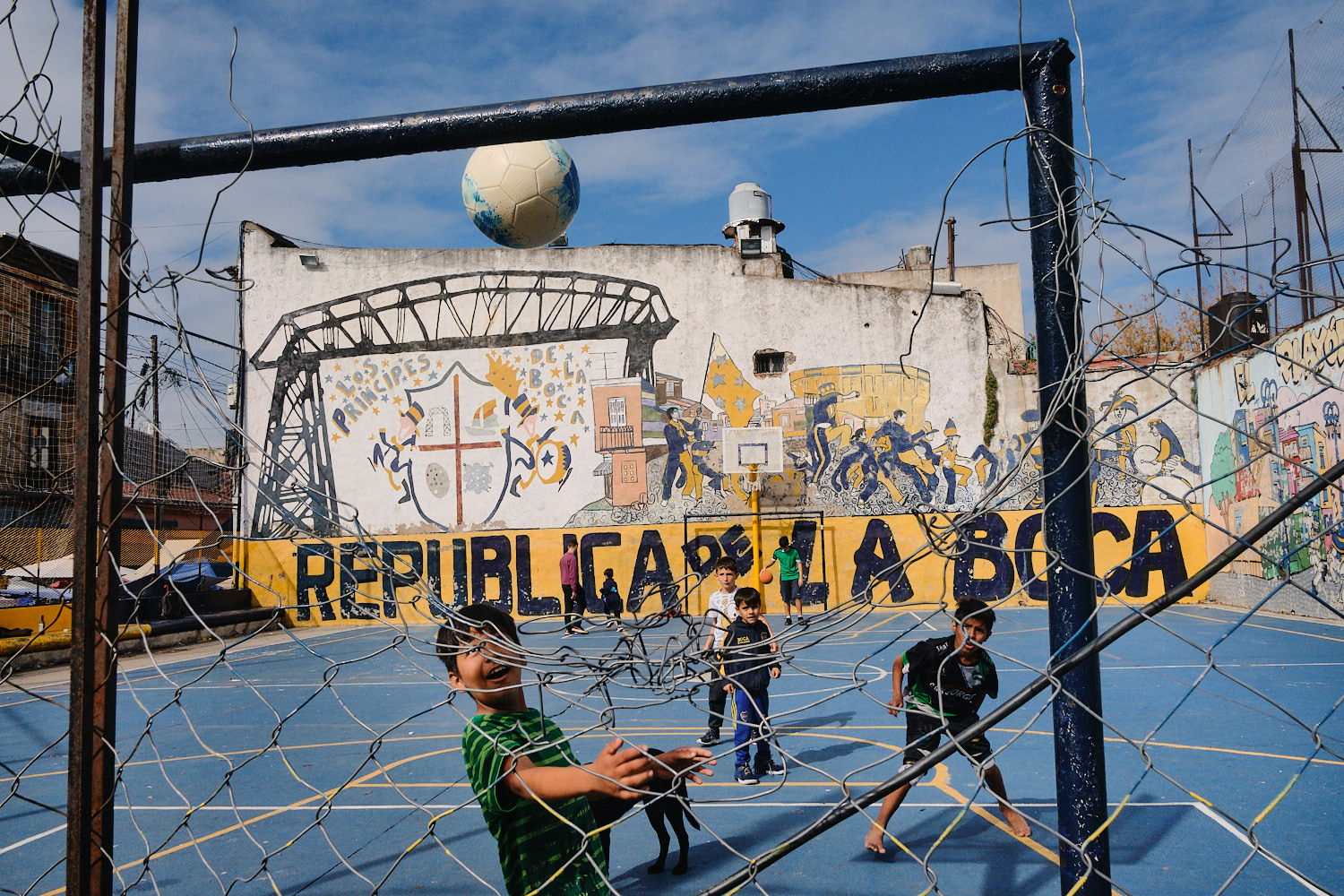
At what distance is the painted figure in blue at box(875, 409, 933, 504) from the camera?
1678 cm

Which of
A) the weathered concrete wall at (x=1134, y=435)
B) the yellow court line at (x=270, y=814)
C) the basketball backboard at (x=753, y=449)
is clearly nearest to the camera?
the yellow court line at (x=270, y=814)

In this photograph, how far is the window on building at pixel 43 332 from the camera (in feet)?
36.1

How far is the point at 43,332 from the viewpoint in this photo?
1224cm

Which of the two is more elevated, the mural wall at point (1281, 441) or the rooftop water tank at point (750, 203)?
the rooftop water tank at point (750, 203)

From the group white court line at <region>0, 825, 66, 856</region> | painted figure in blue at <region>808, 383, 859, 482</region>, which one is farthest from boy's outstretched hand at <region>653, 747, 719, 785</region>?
painted figure in blue at <region>808, 383, 859, 482</region>

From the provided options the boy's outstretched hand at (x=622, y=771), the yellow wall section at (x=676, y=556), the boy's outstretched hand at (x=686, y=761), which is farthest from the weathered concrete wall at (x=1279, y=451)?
the boy's outstretched hand at (x=622, y=771)

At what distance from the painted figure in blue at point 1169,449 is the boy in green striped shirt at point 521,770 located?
16.5 meters

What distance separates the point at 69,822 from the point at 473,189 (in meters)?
3.91

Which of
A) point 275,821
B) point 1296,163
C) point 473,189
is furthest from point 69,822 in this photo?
point 1296,163

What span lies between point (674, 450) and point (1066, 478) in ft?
50.4

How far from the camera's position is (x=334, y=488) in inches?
693

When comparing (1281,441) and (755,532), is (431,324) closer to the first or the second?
(755,532)

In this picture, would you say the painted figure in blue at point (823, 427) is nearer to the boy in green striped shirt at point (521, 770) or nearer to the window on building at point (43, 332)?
the window on building at point (43, 332)

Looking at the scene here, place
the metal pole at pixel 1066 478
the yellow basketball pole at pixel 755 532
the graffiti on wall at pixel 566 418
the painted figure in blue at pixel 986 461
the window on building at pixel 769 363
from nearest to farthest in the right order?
the metal pole at pixel 1066 478, the yellow basketball pole at pixel 755 532, the painted figure in blue at pixel 986 461, the graffiti on wall at pixel 566 418, the window on building at pixel 769 363
